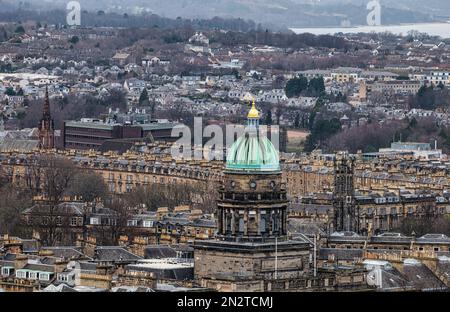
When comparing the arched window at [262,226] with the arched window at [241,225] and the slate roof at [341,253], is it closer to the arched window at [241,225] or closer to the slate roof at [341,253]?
the arched window at [241,225]

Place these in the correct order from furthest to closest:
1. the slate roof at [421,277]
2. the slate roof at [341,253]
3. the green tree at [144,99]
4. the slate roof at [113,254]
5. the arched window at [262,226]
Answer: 1. the green tree at [144,99]
2. the slate roof at [341,253]
3. the slate roof at [113,254]
4. the slate roof at [421,277]
5. the arched window at [262,226]

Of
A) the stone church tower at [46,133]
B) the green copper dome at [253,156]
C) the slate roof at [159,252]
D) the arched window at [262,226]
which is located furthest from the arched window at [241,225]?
the stone church tower at [46,133]

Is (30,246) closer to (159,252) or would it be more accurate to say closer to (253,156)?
(159,252)

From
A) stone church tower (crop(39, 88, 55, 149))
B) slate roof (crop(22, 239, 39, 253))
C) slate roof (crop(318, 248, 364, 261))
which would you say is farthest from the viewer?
stone church tower (crop(39, 88, 55, 149))

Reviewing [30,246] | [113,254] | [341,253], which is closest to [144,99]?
[30,246]

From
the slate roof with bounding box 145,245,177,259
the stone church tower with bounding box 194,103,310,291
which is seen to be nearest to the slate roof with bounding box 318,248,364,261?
the slate roof with bounding box 145,245,177,259

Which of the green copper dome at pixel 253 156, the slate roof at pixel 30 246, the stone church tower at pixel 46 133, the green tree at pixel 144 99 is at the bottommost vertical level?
the green tree at pixel 144 99

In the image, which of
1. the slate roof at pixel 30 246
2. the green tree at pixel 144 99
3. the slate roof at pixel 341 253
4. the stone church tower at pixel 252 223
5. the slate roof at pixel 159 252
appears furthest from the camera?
the green tree at pixel 144 99

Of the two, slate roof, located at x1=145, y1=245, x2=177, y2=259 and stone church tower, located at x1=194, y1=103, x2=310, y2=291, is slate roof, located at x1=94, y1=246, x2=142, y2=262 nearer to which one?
slate roof, located at x1=145, y1=245, x2=177, y2=259
